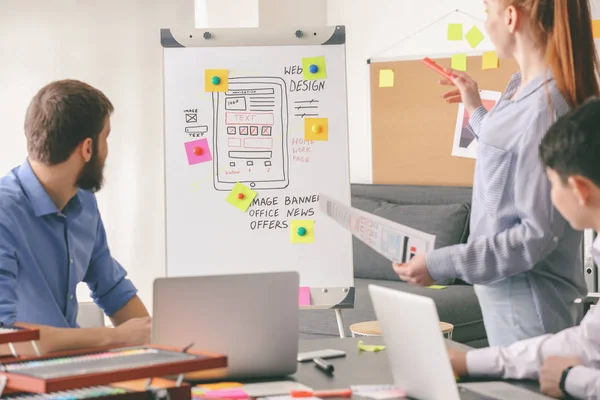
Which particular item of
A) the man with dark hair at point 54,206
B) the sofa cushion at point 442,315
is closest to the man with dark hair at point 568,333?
the man with dark hair at point 54,206

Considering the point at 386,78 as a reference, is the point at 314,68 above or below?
below

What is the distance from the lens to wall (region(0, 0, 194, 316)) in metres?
4.76

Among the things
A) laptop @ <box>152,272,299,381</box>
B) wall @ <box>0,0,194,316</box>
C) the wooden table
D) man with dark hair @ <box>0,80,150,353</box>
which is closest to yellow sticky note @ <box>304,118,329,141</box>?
the wooden table

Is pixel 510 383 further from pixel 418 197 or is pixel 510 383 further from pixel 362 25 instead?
pixel 362 25

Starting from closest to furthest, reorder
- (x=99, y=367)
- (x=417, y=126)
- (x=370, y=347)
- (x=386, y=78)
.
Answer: (x=99, y=367), (x=370, y=347), (x=417, y=126), (x=386, y=78)

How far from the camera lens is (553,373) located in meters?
1.51

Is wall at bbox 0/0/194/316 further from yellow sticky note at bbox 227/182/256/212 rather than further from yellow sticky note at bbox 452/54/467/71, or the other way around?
yellow sticky note at bbox 227/182/256/212

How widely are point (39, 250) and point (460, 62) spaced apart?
9.94 ft

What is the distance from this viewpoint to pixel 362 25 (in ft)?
16.4

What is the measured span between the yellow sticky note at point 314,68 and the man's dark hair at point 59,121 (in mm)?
1096

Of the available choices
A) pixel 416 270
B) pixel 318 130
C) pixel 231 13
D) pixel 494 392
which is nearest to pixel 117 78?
pixel 231 13

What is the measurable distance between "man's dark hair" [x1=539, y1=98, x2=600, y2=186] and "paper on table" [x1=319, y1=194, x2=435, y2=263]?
30cm

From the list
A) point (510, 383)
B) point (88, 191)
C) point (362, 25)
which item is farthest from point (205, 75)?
point (362, 25)

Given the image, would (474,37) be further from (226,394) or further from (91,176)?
(226,394)
